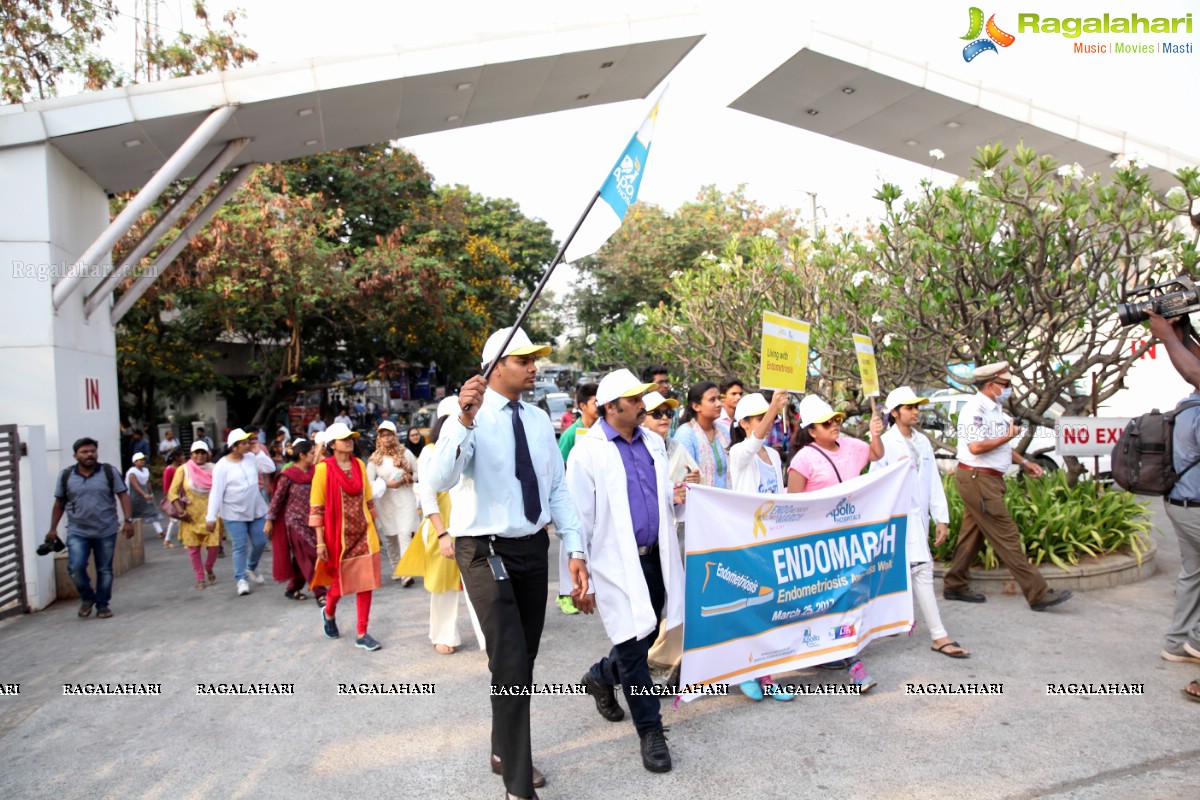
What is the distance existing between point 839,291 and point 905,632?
6.21m

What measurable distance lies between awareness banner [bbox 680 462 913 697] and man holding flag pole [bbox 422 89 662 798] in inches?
32.3

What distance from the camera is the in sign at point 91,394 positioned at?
987 cm

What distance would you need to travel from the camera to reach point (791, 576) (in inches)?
196

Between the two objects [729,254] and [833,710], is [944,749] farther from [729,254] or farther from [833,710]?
[729,254]

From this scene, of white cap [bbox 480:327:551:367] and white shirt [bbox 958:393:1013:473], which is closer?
white cap [bbox 480:327:551:367]

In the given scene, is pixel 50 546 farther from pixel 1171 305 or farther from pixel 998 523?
pixel 1171 305

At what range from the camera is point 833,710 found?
485 cm

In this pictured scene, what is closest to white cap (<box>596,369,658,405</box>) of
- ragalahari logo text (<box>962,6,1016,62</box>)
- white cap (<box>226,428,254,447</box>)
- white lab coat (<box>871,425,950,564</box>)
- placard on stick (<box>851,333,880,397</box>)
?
white lab coat (<box>871,425,950,564</box>)

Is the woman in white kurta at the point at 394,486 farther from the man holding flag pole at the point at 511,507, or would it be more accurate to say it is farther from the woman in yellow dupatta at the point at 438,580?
the man holding flag pole at the point at 511,507

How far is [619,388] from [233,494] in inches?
243

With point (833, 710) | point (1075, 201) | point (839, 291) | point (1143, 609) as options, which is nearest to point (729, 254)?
point (839, 291)

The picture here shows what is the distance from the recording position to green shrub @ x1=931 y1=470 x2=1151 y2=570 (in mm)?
7695

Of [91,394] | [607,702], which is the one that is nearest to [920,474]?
[607,702]

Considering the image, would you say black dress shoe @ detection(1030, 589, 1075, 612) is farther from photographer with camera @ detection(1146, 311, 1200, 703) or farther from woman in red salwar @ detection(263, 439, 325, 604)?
woman in red salwar @ detection(263, 439, 325, 604)
